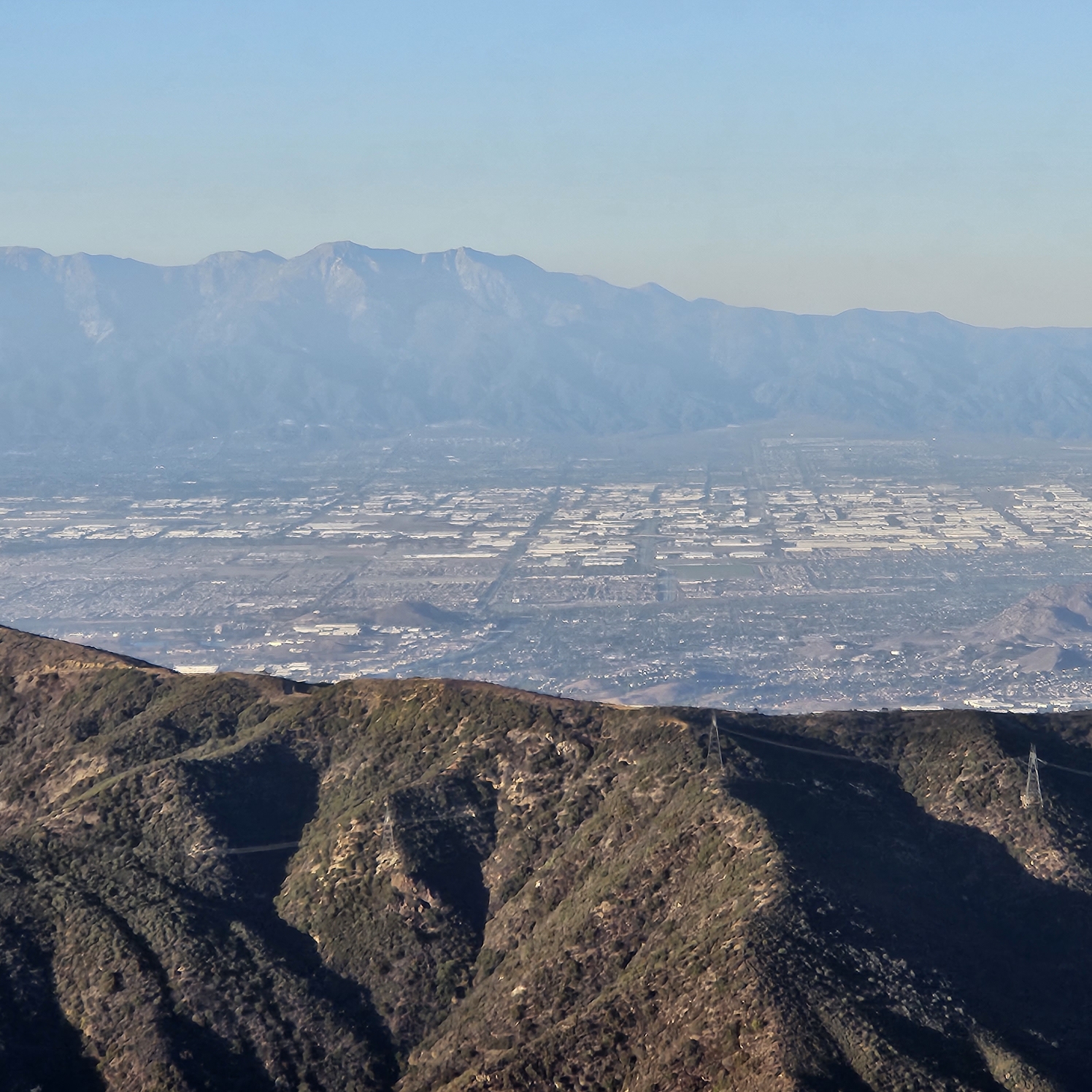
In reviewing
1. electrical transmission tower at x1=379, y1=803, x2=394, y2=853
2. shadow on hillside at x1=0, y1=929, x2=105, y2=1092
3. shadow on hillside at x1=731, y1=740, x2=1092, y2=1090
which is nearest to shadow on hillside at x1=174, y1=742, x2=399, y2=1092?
shadow on hillside at x1=0, y1=929, x2=105, y2=1092

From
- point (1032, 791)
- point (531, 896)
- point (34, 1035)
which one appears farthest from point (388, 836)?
point (1032, 791)

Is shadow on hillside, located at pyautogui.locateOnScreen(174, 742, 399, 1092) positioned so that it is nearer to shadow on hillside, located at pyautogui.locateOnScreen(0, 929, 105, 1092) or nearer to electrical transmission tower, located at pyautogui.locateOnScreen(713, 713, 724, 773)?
shadow on hillside, located at pyautogui.locateOnScreen(0, 929, 105, 1092)

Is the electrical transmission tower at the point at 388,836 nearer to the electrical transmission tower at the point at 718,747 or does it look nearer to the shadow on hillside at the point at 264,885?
the shadow on hillside at the point at 264,885

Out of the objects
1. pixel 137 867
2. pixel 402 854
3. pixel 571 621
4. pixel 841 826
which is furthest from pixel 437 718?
pixel 571 621

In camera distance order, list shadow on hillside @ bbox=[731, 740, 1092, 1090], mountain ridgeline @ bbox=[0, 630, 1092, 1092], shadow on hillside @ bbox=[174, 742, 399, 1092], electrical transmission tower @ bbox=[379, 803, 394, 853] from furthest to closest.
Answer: electrical transmission tower @ bbox=[379, 803, 394, 853]
shadow on hillside @ bbox=[174, 742, 399, 1092]
shadow on hillside @ bbox=[731, 740, 1092, 1090]
mountain ridgeline @ bbox=[0, 630, 1092, 1092]

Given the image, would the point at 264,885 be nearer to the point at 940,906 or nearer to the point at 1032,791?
the point at 940,906

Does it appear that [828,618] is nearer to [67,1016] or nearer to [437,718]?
[437,718]
